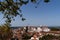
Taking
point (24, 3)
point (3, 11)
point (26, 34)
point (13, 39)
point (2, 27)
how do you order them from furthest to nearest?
1. point (26, 34)
2. point (13, 39)
3. point (2, 27)
4. point (3, 11)
5. point (24, 3)

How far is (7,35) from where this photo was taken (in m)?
6.79

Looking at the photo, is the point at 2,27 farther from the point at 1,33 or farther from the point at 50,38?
the point at 50,38

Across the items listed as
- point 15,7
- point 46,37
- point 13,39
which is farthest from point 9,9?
point 46,37

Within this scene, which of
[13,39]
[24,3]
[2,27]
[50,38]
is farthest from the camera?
[50,38]

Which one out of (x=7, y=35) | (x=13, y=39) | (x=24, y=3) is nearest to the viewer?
(x=24, y=3)

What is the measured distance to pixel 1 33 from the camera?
6535 millimetres

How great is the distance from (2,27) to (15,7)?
3.19m

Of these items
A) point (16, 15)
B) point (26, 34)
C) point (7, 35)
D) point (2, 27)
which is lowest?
point (26, 34)

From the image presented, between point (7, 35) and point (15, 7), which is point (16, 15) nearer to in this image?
point (15, 7)

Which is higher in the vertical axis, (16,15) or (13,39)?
(16,15)

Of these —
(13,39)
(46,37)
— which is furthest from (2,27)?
(46,37)

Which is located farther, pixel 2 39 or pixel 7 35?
pixel 7 35

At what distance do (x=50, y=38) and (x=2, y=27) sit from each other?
9.91ft

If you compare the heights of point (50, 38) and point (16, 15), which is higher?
point (16, 15)
